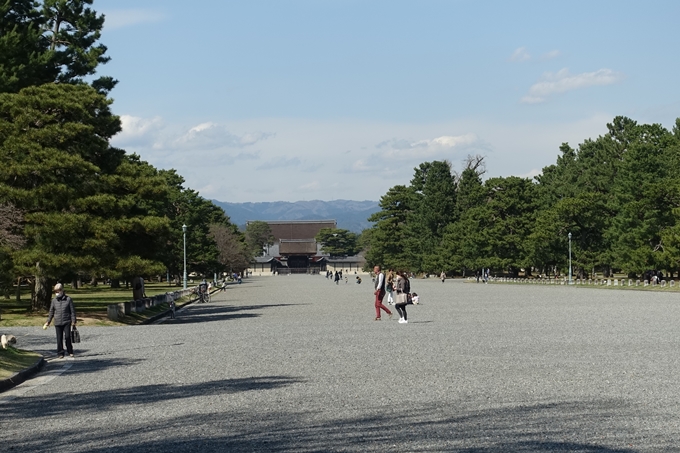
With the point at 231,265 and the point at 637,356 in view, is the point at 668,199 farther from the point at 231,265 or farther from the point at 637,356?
the point at 231,265

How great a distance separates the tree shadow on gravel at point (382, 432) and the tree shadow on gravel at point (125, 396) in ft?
5.19

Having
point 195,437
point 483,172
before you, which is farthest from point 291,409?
point 483,172

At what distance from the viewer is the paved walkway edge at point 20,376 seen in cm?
1344

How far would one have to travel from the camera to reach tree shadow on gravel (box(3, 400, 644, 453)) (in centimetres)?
782

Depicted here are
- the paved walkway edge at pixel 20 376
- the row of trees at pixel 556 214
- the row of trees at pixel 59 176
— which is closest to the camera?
the paved walkway edge at pixel 20 376

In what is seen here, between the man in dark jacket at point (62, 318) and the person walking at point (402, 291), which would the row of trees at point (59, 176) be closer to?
the man in dark jacket at point (62, 318)

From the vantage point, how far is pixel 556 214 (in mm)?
76125

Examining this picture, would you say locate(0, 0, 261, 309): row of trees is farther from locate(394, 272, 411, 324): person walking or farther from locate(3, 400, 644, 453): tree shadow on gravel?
locate(3, 400, 644, 453): tree shadow on gravel

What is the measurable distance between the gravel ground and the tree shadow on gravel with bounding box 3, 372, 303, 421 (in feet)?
0.10

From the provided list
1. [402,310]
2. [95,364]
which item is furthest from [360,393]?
[402,310]

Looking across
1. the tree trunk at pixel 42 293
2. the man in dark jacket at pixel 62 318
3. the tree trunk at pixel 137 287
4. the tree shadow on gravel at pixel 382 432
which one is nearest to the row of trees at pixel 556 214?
the tree trunk at pixel 137 287

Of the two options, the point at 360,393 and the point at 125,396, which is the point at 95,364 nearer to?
the point at 125,396

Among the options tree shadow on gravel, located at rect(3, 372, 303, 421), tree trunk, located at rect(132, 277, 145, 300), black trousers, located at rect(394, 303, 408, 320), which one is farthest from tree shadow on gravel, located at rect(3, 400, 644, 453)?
tree trunk, located at rect(132, 277, 145, 300)

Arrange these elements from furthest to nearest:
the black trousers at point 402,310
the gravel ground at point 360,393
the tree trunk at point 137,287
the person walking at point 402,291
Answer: the tree trunk at point 137,287, the black trousers at point 402,310, the person walking at point 402,291, the gravel ground at point 360,393
